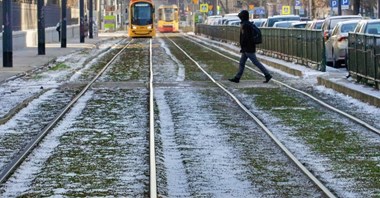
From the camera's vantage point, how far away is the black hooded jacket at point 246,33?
29352mm

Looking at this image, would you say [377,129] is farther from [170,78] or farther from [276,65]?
[276,65]

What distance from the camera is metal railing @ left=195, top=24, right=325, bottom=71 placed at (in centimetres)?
3525

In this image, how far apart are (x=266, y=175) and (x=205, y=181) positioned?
2.93 feet

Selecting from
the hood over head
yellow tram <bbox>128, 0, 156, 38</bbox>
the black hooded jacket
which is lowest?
the black hooded jacket

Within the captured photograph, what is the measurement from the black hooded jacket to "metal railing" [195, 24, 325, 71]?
16.0ft

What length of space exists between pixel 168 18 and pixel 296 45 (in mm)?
88242

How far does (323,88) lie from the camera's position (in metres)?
28.5

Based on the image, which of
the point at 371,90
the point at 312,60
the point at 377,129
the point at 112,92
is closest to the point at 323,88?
the point at 371,90

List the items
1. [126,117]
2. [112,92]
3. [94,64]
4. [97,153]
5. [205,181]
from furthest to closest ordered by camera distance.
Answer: [94,64], [112,92], [126,117], [97,153], [205,181]

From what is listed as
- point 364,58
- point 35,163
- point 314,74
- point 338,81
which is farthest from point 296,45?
point 35,163

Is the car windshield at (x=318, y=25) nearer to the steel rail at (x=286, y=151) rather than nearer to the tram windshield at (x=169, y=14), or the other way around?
the steel rail at (x=286, y=151)

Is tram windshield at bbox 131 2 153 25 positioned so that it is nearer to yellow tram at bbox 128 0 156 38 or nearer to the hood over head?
yellow tram at bbox 128 0 156 38

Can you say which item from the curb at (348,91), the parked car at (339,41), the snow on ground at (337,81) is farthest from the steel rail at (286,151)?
the parked car at (339,41)

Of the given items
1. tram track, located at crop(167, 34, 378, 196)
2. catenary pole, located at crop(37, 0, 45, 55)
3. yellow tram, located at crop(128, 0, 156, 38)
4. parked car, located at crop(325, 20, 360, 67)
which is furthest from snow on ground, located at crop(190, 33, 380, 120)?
yellow tram, located at crop(128, 0, 156, 38)
